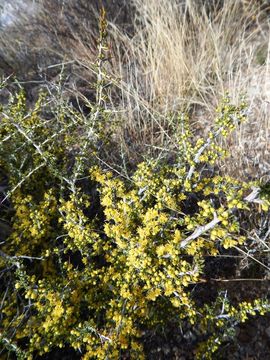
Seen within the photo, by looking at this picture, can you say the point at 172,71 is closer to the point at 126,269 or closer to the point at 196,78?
the point at 196,78

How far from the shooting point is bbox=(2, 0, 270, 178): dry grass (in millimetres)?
2600

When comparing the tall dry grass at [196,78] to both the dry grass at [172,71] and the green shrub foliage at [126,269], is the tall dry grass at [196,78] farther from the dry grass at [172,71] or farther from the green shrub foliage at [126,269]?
the green shrub foliage at [126,269]

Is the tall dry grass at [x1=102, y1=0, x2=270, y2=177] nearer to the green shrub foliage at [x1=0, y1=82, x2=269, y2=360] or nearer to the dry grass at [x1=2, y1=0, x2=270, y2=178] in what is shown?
the dry grass at [x1=2, y1=0, x2=270, y2=178]

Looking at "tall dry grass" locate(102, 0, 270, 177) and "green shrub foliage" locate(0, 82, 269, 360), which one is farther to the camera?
"tall dry grass" locate(102, 0, 270, 177)

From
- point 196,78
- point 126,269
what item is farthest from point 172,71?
point 126,269

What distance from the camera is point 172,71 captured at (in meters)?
2.90

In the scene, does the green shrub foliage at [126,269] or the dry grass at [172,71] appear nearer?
the green shrub foliage at [126,269]

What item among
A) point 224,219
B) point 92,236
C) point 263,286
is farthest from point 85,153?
point 263,286

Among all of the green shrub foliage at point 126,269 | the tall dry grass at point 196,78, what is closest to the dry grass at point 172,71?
the tall dry grass at point 196,78

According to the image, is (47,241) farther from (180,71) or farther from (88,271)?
(180,71)

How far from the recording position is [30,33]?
3.67m

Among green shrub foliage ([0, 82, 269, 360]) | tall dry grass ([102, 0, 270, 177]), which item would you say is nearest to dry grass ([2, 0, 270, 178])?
tall dry grass ([102, 0, 270, 177])

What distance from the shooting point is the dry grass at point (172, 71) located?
102 inches

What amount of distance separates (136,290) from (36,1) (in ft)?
12.5
